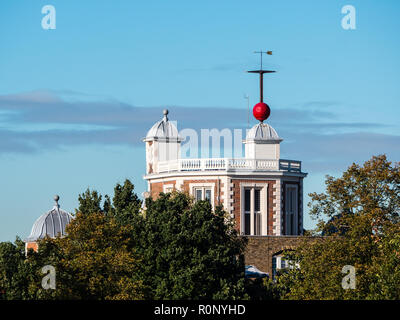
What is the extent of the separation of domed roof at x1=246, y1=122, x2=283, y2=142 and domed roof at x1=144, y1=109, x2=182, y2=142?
7184mm

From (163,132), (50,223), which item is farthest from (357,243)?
(50,223)

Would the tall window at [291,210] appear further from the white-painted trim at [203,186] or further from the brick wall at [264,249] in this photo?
the white-painted trim at [203,186]

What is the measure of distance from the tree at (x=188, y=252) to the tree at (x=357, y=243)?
4901 millimetres

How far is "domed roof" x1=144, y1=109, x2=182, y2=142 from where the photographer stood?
10581 cm

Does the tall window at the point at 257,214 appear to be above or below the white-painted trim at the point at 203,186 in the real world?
below

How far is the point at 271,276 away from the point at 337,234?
30.6ft

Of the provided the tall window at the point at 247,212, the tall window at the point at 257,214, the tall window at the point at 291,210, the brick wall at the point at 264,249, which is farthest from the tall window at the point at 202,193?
the tall window at the point at 291,210

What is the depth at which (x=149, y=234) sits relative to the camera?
87.5 meters

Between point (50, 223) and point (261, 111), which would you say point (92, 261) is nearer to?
point (261, 111)

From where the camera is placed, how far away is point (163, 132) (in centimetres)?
10619

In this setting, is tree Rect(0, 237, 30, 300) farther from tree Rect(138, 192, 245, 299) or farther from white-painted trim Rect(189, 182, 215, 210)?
white-painted trim Rect(189, 182, 215, 210)

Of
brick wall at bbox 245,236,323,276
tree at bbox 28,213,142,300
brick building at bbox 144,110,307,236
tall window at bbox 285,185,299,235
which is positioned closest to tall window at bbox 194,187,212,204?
brick building at bbox 144,110,307,236

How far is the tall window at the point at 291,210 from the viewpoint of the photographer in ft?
331
